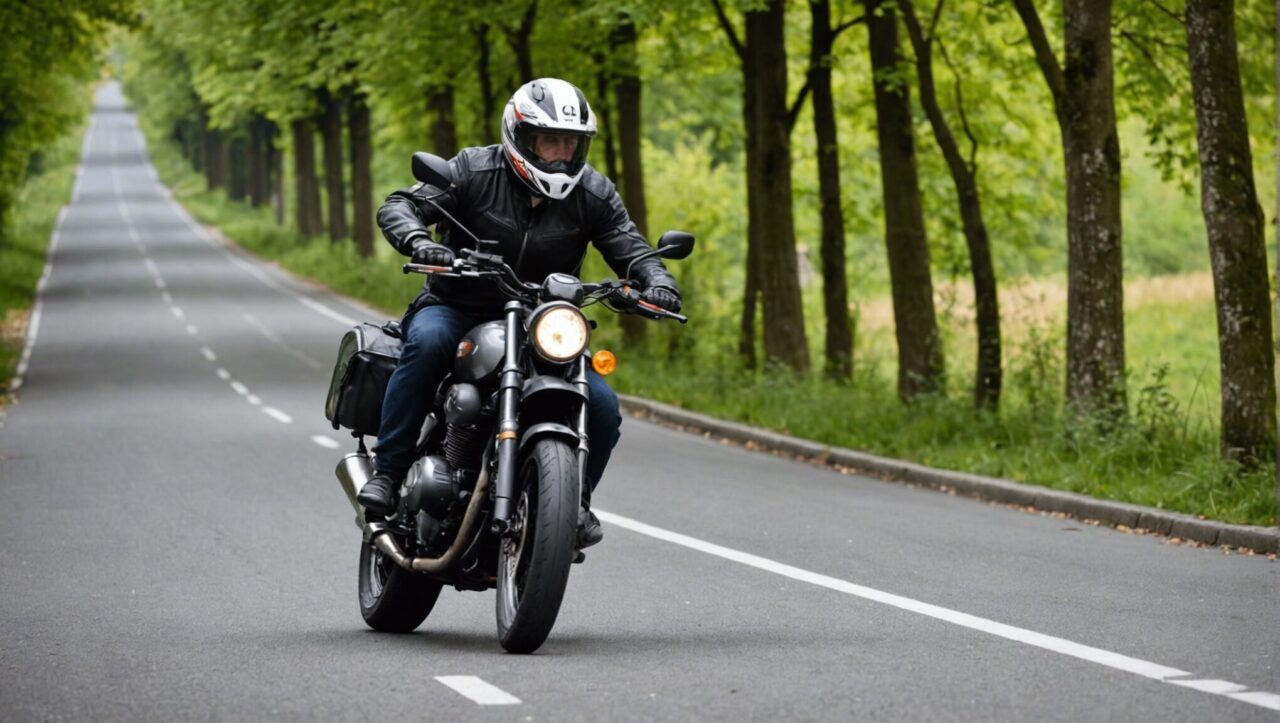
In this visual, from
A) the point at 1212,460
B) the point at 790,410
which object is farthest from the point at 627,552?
the point at 790,410

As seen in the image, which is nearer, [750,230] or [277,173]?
[750,230]

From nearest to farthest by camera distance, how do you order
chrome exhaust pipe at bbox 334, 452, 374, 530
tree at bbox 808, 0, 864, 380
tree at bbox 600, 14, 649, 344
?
chrome exhaust pipe at bbox 334, 452, 374, 530, tree at bbox 808, 0, 864, 380, tree at bbox 600, 14, 649, 344

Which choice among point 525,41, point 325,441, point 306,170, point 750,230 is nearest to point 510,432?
point 325,441

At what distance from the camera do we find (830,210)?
23547 millimetres

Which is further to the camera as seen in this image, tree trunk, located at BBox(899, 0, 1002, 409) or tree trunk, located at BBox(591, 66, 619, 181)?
tree trunk, located at BBox(591, 66, 619, 181)

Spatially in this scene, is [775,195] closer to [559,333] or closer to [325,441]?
[325,441]

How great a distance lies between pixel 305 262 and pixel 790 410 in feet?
121

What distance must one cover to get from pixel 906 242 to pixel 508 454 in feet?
42.7

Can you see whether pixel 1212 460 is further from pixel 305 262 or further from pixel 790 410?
pixel 305 262

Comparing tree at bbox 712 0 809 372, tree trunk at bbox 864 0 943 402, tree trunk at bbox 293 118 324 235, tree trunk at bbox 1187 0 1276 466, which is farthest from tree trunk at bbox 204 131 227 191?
tree trunk at bbox 1187 0 1276 466

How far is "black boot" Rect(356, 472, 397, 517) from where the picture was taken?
7129mm

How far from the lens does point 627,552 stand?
33.4ft

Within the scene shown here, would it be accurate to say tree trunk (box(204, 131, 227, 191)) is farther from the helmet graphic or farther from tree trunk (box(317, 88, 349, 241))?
the helmet graphic

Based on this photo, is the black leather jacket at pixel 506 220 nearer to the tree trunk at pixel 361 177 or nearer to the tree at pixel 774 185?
the tree at pixel 774 185
